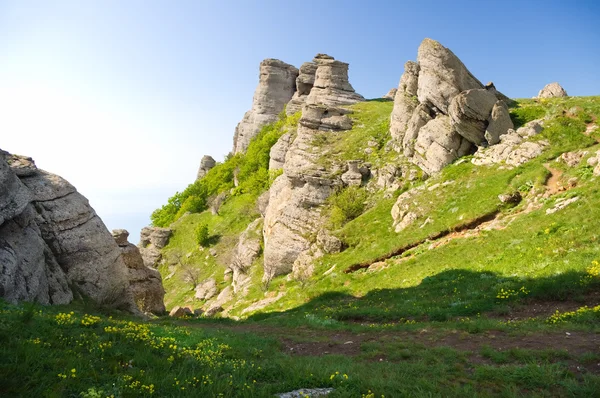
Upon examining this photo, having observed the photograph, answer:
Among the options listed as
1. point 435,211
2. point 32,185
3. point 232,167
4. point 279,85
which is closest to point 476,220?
point 435,211

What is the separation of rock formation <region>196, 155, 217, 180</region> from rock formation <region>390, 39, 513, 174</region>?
79319mm

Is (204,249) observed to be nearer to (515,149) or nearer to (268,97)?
(515,149)

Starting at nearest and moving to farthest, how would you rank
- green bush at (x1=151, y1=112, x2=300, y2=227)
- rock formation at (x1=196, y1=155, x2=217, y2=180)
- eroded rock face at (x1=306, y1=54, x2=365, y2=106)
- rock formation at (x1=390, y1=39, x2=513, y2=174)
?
rock formation at (x1=390, y1=39, x2=513, y2=174)
eroded rock face at (x1=306, y1=54, x2=365, y2=106)
green bush at (x1=151, y1=112, x2=300, y2=227)
rock formation at (x1=196, y1=155, x2=217, y2=180)

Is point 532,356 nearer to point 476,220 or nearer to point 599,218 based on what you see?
point 599,218

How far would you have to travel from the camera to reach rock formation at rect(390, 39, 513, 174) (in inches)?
1553

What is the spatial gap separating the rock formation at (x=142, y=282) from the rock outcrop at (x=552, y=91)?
291 feet

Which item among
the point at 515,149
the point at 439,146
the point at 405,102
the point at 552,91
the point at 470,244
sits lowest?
the point at 470,244

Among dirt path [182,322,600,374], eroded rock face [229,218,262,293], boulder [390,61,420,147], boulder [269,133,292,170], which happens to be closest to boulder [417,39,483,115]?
boulder [390,61,420,147]

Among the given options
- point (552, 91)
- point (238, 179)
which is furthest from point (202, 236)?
point (552, 91)

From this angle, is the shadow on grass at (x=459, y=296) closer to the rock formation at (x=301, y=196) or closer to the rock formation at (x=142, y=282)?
the rock formation at (x=301, y=196)

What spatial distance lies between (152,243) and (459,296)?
7103 cm

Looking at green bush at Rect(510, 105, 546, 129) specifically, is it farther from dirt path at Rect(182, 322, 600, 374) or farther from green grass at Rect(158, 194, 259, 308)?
green grass at Rect(158, 194, 259, 308)

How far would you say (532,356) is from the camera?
385 inches

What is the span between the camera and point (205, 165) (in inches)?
4616
